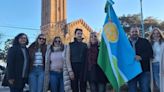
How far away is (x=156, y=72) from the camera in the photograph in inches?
364

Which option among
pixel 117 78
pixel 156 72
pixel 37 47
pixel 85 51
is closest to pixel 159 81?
pixel 156 72

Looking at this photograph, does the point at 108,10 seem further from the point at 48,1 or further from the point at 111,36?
the point at 48,1

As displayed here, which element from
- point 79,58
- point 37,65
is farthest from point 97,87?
point 37,65

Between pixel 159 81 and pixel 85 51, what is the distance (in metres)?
1.99

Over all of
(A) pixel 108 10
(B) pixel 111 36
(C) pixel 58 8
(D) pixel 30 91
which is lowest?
(D) pixel 30 91

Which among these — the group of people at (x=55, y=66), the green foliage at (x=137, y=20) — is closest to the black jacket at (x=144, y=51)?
the group of people at (x=55, y=66)

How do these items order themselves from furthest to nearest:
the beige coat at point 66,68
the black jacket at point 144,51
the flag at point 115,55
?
the beige coat at point 66,68 → the black jacket at point 144,51 → the flag at point 115,55

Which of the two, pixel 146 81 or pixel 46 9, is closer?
pixel 146 81

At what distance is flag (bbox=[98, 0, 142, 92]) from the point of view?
9008 mm

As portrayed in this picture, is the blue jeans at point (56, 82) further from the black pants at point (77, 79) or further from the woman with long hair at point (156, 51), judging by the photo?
the woman with long hair at point (156, 51)

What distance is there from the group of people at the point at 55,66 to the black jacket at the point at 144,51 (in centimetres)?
103

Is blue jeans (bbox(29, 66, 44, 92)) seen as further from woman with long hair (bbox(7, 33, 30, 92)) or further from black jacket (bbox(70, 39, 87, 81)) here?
black jacket (bbox(70, 39, 87, 81))

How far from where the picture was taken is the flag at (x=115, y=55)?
9.01m

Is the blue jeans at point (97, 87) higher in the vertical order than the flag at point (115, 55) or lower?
lower
